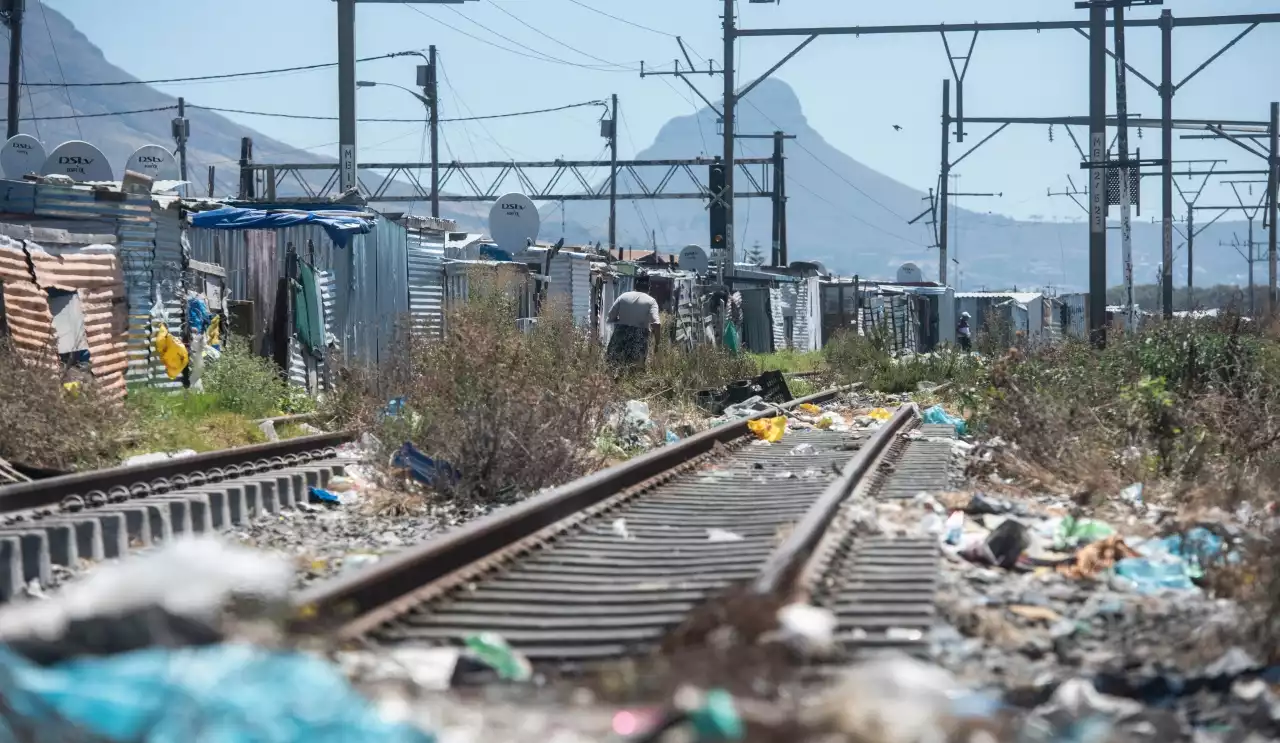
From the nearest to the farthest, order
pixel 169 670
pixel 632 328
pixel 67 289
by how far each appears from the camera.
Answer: pixel 169 670 → pixel 67 289 → pixel 632 328

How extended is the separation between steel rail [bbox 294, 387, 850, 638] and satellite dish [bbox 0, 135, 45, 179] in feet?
64.9

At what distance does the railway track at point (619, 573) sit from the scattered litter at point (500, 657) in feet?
0.38

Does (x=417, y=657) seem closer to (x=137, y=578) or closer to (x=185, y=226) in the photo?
(x=137, y=578)

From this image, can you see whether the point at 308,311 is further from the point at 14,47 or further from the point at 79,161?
the point at 14,47

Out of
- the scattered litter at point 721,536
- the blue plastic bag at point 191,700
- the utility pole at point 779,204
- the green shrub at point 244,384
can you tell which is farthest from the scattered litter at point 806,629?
the utility pole at point 779,204

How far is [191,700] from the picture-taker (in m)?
3.81

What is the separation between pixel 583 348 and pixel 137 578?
10121 mm

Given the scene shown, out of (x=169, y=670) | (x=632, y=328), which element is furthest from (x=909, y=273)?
(x=169, y=670)

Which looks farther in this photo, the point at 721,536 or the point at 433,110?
the point at 433,110

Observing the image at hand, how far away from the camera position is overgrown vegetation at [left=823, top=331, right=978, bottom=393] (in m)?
25.7

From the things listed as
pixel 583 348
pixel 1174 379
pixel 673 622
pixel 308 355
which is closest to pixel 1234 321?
pixel 1174 379

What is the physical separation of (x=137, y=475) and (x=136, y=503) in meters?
1.12

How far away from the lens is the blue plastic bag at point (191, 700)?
12.0ft

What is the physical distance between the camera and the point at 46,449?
38.2 ft
